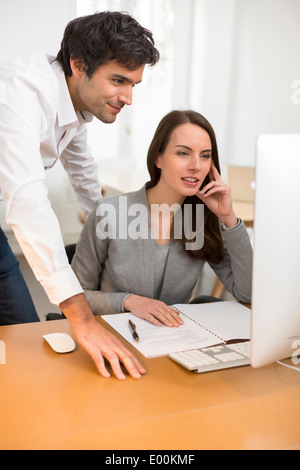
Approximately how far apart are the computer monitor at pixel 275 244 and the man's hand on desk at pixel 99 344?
0.25 m

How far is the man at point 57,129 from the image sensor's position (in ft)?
3.37

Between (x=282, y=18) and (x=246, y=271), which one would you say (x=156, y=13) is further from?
(x=246, y=271)

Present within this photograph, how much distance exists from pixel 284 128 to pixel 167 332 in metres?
3.40

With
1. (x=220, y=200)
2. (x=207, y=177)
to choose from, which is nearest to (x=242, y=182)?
(x=207, y=177)

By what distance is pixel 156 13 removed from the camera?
402cm

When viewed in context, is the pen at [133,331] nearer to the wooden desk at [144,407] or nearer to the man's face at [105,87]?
the wooden desk at [144,407]

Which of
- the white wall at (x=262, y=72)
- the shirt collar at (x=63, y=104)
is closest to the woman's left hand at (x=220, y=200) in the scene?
the shirt collar at (x=63, y=104)

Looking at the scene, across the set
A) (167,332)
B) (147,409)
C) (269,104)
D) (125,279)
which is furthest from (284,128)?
(147,409)

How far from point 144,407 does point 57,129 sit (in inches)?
35.3

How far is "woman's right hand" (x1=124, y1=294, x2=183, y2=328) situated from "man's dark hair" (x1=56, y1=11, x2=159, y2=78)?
0.64m

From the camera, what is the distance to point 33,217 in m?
1.04

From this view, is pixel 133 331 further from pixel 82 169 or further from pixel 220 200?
pixel 82 169

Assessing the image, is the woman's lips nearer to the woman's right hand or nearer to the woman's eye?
the woman's eye

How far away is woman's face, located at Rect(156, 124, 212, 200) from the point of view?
4.96 feet
